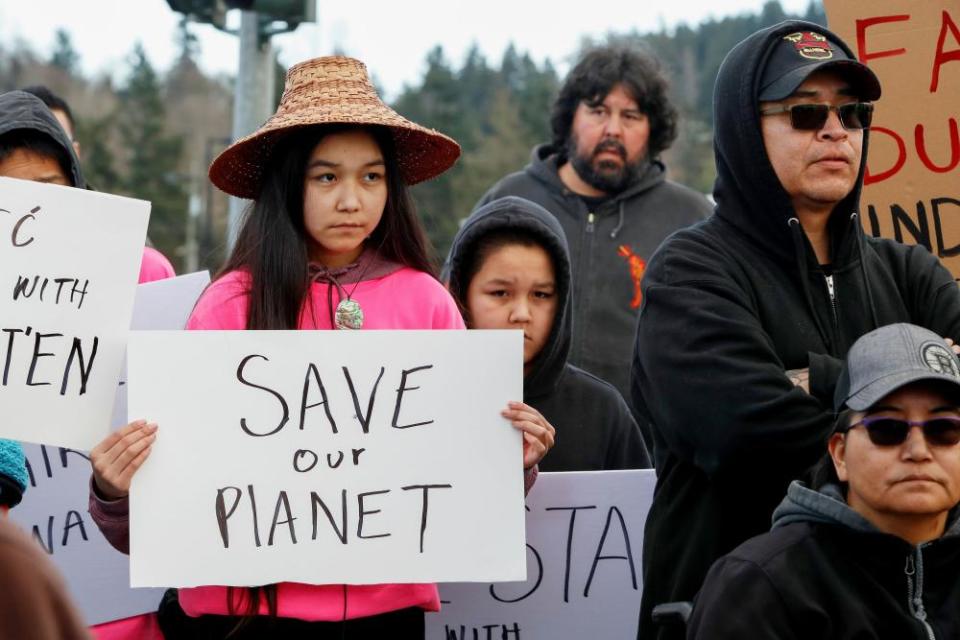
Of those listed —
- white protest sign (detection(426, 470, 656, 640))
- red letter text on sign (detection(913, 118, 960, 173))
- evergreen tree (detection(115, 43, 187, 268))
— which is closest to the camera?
white protest sign (detection(426, 470, 656, 640))

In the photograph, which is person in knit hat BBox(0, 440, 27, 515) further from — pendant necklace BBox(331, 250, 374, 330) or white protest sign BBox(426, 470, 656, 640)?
white protest sign BBox(426, 470, 656, 640)

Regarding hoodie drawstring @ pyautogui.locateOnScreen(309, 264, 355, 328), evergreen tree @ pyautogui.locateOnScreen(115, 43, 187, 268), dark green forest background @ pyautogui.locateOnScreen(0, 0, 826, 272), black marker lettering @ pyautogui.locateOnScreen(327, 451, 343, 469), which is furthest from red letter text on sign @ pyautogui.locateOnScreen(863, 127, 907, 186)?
evergreen tree @ pyautogui.locateOnScreen(115, 43, 187, 268)

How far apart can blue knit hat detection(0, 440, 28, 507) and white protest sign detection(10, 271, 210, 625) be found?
1.05m

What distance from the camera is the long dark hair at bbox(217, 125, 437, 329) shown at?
152 inches

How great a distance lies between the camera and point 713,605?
333 cm

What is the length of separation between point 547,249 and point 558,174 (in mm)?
1786

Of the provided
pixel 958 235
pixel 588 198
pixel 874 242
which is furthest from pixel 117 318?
pixel 588 198

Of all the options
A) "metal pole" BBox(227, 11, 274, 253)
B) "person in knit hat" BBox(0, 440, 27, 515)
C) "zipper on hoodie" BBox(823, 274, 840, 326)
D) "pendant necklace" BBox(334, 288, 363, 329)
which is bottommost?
"person in knit hat" BBox(0, 440, 27, 515)

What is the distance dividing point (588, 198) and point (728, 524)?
9.76 ft

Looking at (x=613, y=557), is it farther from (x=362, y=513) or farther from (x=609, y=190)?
(x=609, y=190)

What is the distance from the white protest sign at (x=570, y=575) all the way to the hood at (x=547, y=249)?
408 mm

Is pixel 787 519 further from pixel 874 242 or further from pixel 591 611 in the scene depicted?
pixel 591 611

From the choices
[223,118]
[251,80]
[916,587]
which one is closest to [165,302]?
[916,587]

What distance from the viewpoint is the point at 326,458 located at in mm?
3721
